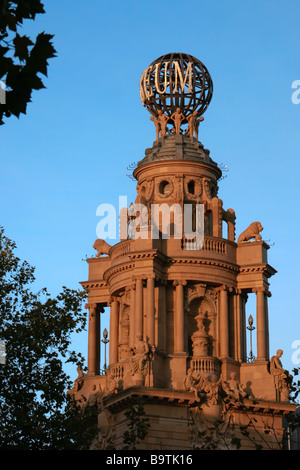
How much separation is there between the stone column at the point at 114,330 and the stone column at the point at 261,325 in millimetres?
7982

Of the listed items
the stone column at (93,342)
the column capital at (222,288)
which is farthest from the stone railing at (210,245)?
the stone column at (93,342)

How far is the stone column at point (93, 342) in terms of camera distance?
6604 centimetres

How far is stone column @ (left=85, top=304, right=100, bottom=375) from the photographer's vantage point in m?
66.0

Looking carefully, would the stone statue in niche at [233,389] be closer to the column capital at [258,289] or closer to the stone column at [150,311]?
the stone column at [150,311]

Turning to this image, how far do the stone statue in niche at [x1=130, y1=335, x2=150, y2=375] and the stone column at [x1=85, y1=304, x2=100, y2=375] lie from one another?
7354 mm

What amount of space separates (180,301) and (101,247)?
26.3 ft

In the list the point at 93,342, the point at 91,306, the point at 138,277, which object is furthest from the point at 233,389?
the point at 91,306

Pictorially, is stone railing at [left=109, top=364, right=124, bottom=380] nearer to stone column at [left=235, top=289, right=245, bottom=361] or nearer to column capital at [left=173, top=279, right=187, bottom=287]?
column capital at [left=173, top=279, right=187, bottom=287]

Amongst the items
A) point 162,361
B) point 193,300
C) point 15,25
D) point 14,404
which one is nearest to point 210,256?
point 193,300

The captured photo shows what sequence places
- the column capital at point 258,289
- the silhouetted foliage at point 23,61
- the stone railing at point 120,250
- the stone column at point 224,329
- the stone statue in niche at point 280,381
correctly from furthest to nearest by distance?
1. the column capital at point 258,289
2. the stone railing at point 120,250
3. the stone column at point 224,329
4. the stone statue in niche at point 280,381
5. the silhouetted foliage at point 23,61

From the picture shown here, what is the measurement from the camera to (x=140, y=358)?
58.6 metres

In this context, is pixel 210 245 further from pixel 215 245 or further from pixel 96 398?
pixel 96 398

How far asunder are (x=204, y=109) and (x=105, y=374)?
1708 centimetres

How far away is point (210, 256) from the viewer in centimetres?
6328
